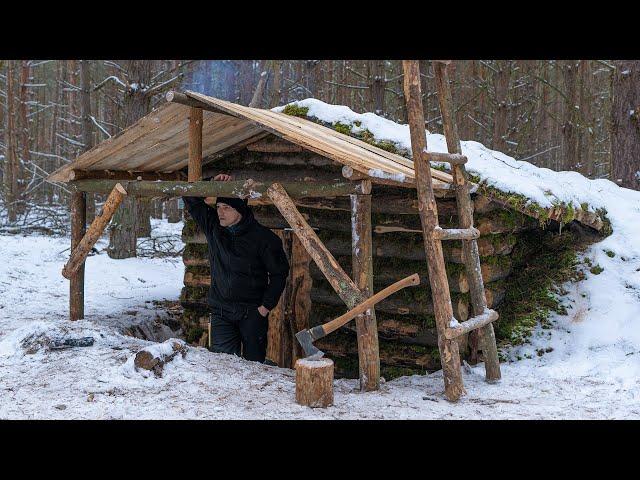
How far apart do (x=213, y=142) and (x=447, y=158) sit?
3.22m

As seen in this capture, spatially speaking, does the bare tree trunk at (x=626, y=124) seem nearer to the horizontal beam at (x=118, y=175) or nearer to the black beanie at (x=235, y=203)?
the horizontal beam at (x=118, y=175)

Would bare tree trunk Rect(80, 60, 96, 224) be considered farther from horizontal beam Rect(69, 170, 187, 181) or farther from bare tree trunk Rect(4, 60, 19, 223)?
horizontal beam Rect(69, 170, 187, 181)

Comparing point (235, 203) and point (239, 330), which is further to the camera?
point (239, 330)

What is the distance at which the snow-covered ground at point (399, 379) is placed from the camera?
511cm

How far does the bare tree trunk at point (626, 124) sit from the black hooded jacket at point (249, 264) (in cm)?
784

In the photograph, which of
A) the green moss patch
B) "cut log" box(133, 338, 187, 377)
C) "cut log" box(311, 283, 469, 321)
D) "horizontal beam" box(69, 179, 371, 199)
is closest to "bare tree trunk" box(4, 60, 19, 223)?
"horizontal beam" box(69, 179, 371, 199)

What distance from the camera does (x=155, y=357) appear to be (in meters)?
5.80

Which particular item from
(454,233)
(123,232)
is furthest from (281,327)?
(123,232)

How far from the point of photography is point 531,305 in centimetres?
773

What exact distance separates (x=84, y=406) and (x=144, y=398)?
0.46 metres

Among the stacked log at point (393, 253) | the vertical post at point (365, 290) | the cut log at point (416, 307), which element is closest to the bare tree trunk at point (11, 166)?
the stacked log at point (393, 253)

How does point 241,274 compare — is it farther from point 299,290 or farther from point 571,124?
point 571,124

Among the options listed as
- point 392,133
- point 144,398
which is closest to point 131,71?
point 392,133

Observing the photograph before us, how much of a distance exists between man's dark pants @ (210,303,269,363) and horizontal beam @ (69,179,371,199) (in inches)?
50.2
